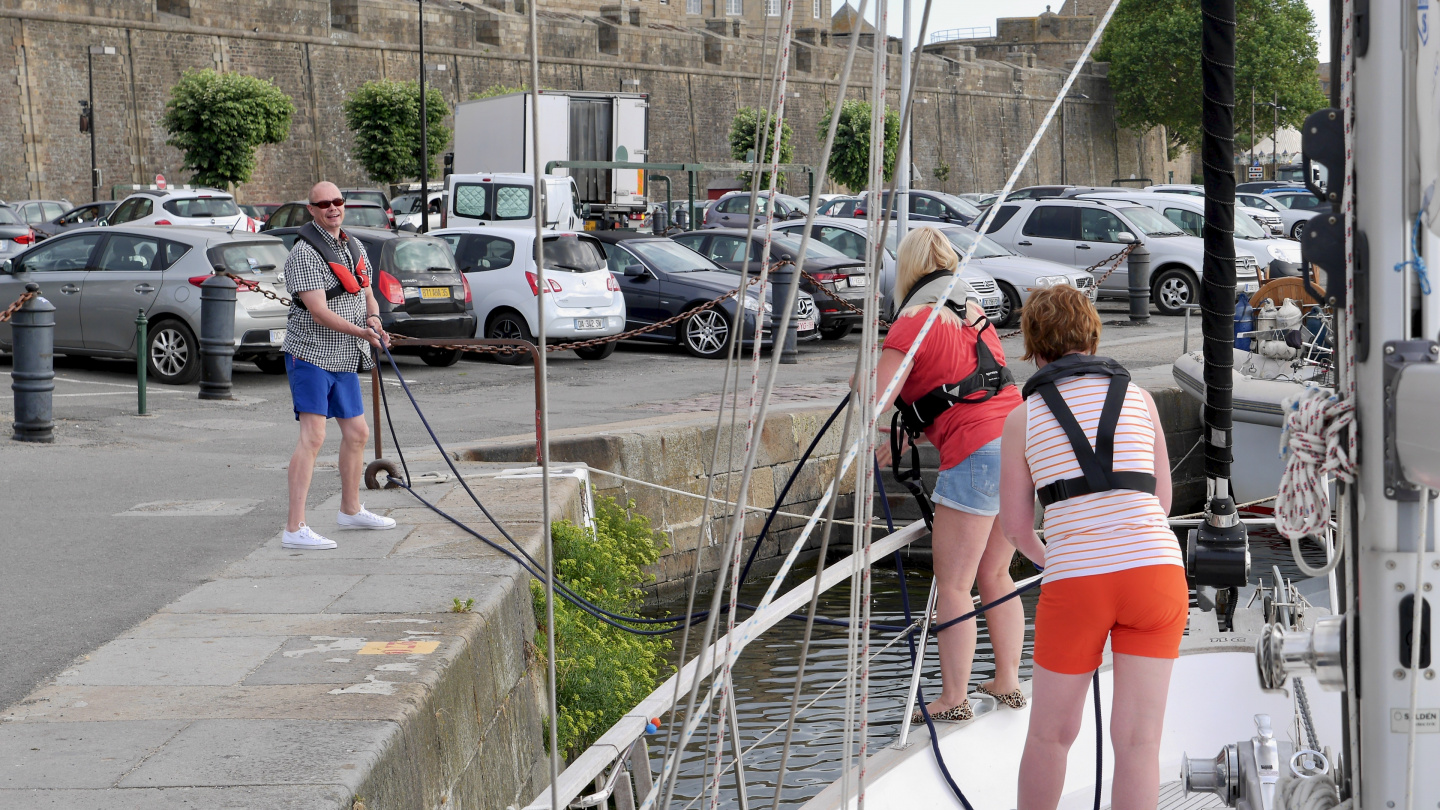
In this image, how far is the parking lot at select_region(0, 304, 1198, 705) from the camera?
5.73 m

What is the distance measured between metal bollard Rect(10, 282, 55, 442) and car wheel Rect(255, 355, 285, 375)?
4.57 meters

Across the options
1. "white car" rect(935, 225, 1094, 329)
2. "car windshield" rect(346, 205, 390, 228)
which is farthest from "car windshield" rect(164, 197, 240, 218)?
"white car" rect(935, 225, 1094, 329)

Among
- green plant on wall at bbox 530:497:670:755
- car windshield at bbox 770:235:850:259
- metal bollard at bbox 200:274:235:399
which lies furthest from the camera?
car windshield at bbox 770:235:850:259

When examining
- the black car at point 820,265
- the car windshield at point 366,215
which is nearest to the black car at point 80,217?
the car windshield at point 366,215

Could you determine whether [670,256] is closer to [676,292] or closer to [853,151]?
[676,292]

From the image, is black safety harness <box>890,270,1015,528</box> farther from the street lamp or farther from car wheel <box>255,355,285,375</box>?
the street lamp

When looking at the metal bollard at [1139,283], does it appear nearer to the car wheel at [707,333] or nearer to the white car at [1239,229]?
the white car at [1239,229]

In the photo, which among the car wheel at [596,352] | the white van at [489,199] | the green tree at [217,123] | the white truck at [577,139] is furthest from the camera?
the green tree at [217,123]

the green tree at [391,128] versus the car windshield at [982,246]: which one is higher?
the green tree at [391,128]

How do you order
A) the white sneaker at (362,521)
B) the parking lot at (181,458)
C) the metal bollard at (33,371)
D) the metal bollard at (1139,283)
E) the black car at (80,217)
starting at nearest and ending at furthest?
the parking lot at (181,458), the white sneaker at (362,521), the metal bollard at (33,371), the metal bollard at (1139,283), the black car at (80,217)

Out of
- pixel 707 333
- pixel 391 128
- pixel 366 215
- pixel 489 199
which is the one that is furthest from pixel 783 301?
pixel 391 128

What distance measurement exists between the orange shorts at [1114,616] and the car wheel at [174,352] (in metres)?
11.3

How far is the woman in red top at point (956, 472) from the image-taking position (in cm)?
467

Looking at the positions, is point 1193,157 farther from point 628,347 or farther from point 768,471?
point 768,471
